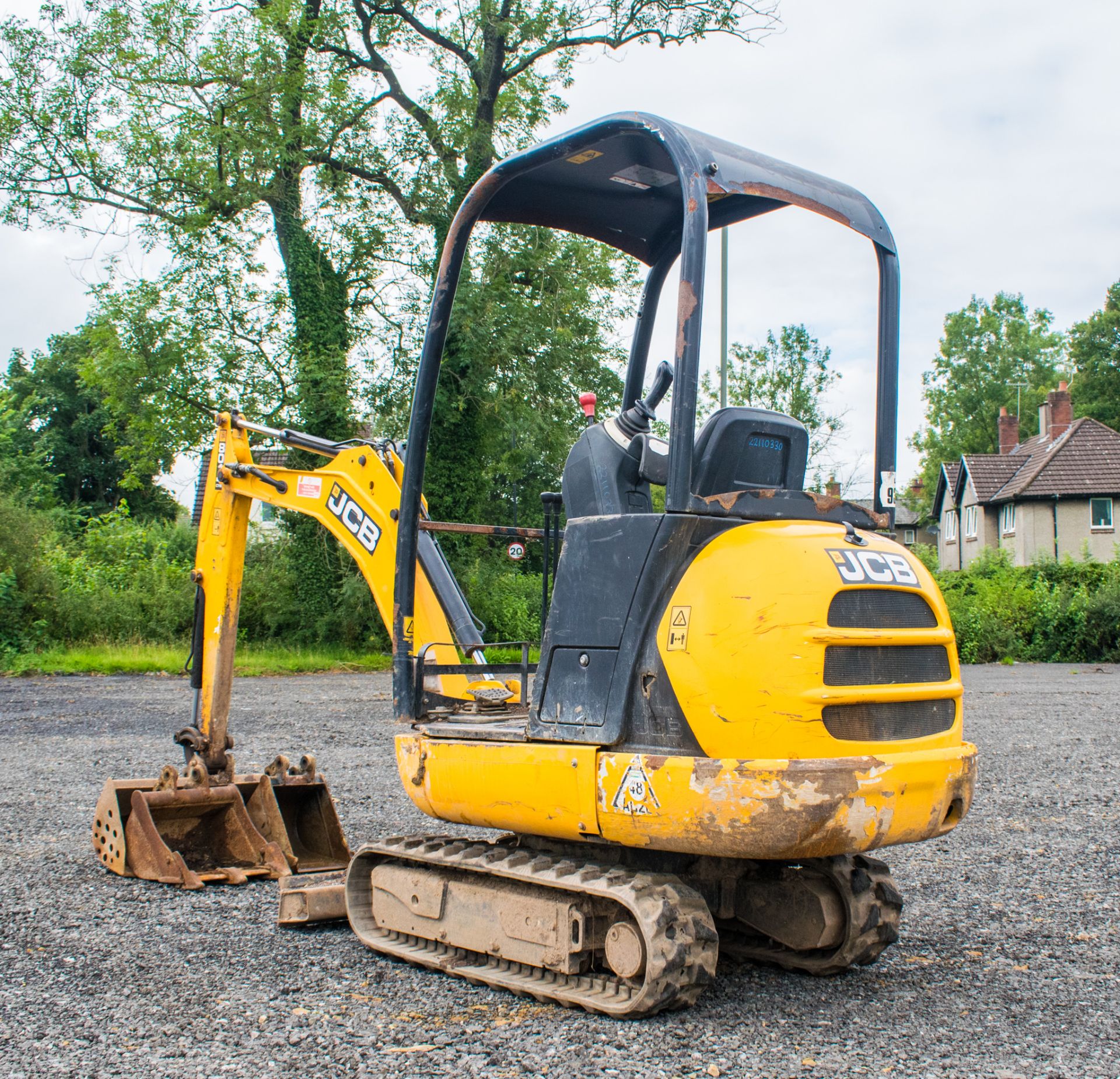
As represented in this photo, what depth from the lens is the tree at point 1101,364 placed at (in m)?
58.0

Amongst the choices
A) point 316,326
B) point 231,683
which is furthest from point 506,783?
point 316,326

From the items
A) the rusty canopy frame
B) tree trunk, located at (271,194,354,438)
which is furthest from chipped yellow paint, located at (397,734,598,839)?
tree trunk, located at (271,194,354,438)

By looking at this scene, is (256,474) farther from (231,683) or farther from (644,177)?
(644,177)

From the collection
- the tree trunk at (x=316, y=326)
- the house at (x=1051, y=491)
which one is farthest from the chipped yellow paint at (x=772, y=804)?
the house at (x=1051, y=491)

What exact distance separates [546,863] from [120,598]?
64.0ft

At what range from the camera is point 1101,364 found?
5869cm

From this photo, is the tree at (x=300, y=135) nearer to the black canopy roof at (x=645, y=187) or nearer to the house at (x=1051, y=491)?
the black canopy roof at (x=645, y=187)

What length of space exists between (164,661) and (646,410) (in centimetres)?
1703

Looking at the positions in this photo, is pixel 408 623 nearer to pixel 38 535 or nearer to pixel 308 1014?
pixel 308 1014

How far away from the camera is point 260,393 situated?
860 inches

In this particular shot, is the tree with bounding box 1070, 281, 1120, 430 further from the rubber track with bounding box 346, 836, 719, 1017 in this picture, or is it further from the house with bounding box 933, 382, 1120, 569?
the rubber track with bounding box 346, 836, 719, 1017

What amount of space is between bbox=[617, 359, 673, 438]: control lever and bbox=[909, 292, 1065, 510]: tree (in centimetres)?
6864

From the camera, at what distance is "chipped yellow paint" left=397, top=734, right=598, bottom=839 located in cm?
379

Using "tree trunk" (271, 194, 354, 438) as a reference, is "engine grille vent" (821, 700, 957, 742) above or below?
below
